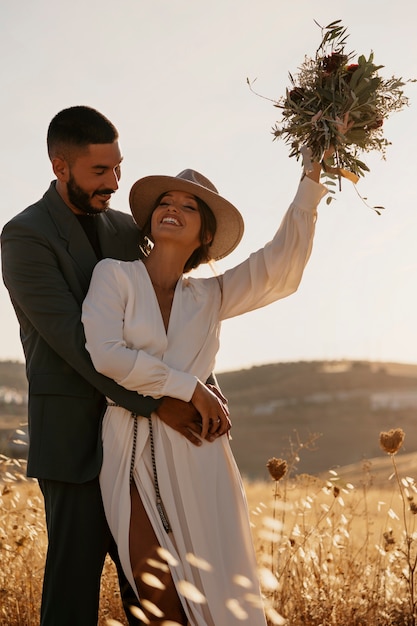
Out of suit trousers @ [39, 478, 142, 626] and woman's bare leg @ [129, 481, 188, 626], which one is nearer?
woman's bare leg @ [129, 481, 188, 626]

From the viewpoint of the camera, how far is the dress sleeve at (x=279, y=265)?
3.90 metres

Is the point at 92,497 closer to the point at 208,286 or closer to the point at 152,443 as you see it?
the point at 152,443

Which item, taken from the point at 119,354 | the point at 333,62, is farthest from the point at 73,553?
the point at 333,62

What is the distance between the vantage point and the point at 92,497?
12.5 ft

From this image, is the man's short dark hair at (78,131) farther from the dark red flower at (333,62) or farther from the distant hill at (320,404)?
the distant hill at (320,404)

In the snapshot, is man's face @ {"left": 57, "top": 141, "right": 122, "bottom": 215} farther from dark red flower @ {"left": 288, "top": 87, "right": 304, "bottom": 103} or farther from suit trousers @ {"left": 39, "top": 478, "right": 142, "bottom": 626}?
suit trousers @ {"left": 39, "top": 478, "right": 142, "bottom": 626}

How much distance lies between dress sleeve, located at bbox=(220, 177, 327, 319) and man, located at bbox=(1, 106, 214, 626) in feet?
2.11

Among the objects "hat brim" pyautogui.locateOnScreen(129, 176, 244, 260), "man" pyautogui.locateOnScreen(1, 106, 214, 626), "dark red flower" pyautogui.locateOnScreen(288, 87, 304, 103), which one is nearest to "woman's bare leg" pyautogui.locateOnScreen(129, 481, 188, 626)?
"man" pyautogui.locateOnScreen(1, 106, 214, 626)

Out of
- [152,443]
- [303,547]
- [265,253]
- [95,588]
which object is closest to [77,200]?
[265,253]

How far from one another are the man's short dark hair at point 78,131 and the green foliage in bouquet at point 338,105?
0.83m

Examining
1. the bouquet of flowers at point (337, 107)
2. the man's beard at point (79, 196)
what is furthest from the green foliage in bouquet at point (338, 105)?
the man's beard at point (79, 196)

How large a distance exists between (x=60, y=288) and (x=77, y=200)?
551 millimetres

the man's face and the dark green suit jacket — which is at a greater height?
the man's face

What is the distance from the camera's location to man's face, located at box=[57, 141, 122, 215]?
412 centimetres
